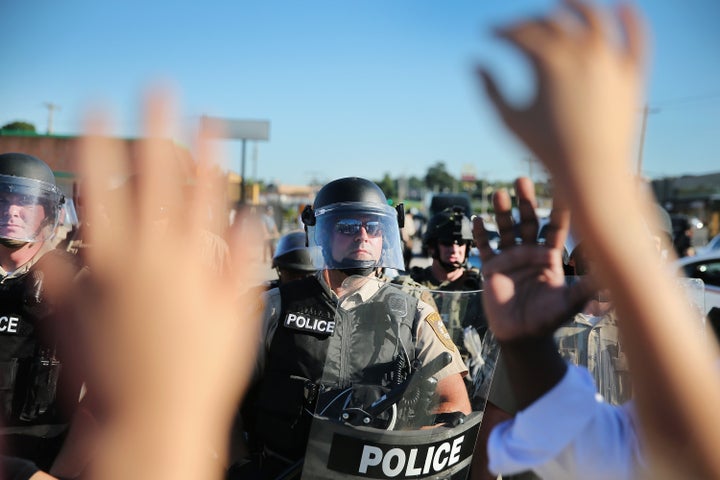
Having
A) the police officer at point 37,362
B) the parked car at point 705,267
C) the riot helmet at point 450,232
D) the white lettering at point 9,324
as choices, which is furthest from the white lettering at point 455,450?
the parked car at point 705,267

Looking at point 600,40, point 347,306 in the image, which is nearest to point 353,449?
point 347,306

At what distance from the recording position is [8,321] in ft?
7.42

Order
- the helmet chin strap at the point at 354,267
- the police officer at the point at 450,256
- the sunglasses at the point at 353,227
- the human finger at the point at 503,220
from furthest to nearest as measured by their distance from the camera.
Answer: the police officer at the point at 450,256
the sunglasses at the point at 353,227
the helmet chin strap at the point at 354,267
the human finger at the point at 503,220

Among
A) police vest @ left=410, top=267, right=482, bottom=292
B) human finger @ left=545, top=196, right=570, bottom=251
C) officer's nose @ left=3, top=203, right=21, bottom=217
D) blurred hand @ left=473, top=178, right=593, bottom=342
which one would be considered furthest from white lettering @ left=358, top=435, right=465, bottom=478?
police vest @ left=410, top=267, right=482, bottom=292

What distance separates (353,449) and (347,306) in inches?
18.8

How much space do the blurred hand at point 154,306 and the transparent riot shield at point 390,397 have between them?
0.35m

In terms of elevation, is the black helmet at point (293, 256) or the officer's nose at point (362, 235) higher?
the officer's nose at point (362, 235)

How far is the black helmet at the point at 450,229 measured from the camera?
4.76m

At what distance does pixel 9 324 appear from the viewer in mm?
2262

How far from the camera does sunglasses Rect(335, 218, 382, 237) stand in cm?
268

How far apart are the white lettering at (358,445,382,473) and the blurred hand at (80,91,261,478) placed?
388 mm

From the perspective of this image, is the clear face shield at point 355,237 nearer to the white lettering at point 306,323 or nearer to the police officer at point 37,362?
the white lettering at point 306,323

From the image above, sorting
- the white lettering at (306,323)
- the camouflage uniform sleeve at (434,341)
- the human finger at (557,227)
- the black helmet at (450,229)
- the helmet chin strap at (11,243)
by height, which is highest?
the human finger at (557,227)

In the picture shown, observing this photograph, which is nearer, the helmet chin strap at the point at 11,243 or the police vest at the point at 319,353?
the police vest at the point at 319,353
